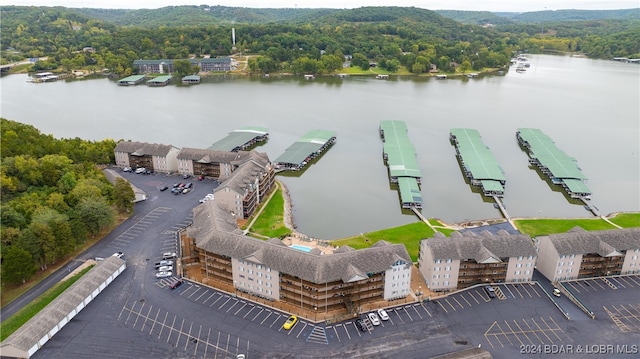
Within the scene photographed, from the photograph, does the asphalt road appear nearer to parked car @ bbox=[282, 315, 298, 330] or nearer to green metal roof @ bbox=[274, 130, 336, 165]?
parked car @ bbox=[282, 315, 298, 330]

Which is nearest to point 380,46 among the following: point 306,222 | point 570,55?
point 570,55

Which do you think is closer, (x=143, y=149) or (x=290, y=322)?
(x=290, y=322)

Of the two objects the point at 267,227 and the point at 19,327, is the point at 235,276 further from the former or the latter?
the point at 19,327

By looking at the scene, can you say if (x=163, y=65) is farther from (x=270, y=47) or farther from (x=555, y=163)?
(x=555, y=163)

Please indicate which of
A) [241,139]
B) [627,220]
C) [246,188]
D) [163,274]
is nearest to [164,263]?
[163,274]

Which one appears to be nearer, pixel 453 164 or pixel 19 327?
pixel 19 327
